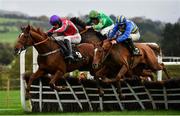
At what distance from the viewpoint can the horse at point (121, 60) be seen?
1820 cm

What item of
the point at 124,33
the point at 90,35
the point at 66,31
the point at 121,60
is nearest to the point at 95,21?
the point at 90,35

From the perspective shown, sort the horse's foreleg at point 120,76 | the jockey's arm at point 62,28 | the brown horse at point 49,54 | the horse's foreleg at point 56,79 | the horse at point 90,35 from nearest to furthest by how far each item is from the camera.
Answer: the horse's foreleg at point 120,76 < the horse's foreleg at point 56,79 < the brown horse at point 49,54 < the jockey's arm at point 62,28 < the horse at point 90,35

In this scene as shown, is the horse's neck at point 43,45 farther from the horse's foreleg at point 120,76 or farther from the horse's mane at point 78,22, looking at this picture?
the horse's foreleg at point 120,76

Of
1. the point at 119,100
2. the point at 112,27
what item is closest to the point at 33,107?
the point at 119,100

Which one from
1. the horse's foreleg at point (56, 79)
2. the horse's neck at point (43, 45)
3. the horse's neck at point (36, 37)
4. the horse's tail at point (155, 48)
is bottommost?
the horse's foreleg at point (56, 79)

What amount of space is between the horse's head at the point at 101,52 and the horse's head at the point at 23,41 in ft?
5.56

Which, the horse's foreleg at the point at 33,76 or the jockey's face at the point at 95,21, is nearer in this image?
the horse's foreleg at the point at 33,76

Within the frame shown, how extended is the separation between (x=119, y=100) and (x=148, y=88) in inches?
32.0

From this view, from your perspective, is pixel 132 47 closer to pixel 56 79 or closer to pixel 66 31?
pixel 66 31

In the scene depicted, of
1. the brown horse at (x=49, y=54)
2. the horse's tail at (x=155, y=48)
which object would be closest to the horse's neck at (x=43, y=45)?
Result: the brown horse at (x=49, y=54)

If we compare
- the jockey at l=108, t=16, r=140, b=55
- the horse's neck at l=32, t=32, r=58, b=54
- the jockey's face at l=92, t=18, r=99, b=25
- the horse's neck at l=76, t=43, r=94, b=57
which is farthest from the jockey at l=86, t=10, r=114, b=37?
the horse's neck at l=32, t=32, r=58, b=54

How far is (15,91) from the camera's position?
103 feet

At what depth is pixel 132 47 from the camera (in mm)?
19109

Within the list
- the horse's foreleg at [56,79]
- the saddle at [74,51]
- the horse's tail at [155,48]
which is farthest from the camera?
the horse's tail at [155,48]
